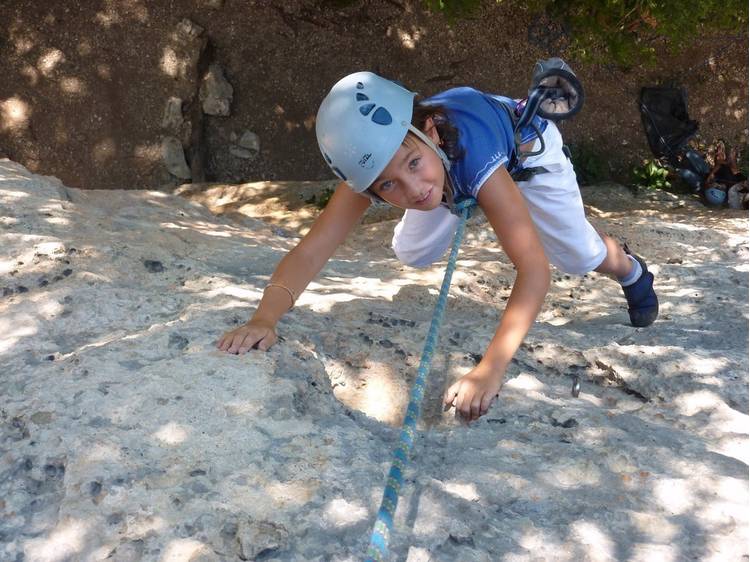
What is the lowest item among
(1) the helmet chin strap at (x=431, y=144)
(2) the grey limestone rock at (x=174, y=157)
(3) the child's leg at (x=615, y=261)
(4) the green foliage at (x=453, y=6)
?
(2) the grey limestone rock at (x=174, y=157)

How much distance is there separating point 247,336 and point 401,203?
65 centimetres

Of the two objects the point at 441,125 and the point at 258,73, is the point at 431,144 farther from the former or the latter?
the point at 258,73

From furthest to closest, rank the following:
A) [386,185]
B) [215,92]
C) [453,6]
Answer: [215,92]
[453,6]
[386,185]

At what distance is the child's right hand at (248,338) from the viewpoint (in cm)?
238

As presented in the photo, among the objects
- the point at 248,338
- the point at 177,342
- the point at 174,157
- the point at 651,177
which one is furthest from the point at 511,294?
the point at 651,177

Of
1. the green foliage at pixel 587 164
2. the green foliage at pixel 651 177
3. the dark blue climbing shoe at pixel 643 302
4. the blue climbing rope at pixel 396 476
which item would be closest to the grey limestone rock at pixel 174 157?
the green foliage at pixel 587 164

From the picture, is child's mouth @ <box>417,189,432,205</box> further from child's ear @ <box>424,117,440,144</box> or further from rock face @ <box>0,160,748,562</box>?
rock face @ <box>0,160,748,562</box>

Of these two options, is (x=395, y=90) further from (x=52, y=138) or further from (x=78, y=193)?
(x=52, y=138)

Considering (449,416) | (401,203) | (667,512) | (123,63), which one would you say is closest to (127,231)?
(401,203)

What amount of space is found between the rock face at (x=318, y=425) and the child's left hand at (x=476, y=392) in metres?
0.09

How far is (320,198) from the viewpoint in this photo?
23.8ft

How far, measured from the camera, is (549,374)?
107 inches

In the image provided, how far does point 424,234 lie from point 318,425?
1.36 metres

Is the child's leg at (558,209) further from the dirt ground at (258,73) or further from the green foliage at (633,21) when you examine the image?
the dirt ground at (258,73)
